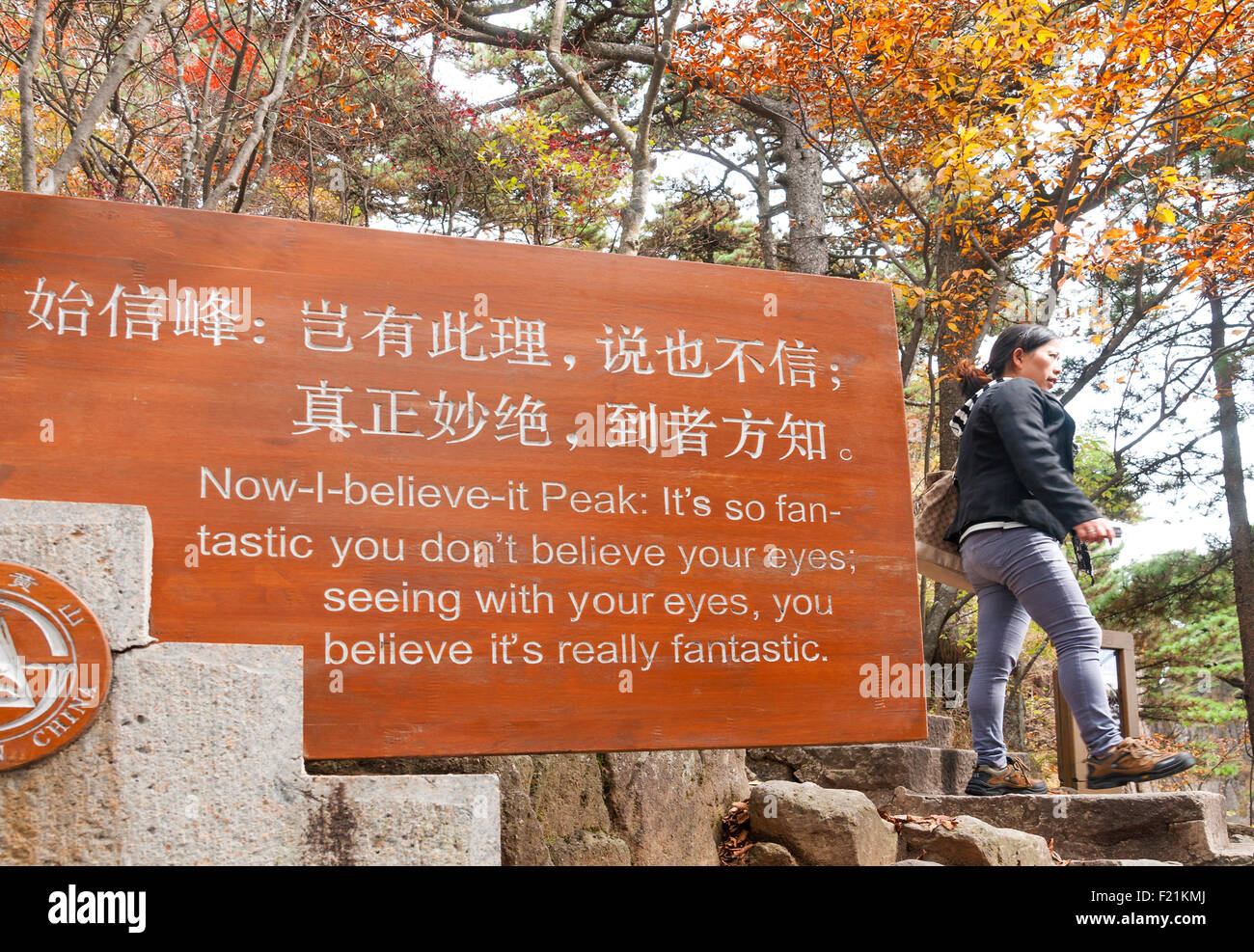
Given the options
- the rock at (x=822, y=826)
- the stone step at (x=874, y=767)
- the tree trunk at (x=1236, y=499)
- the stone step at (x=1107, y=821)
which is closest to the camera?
the rock at (x=822, y=826)

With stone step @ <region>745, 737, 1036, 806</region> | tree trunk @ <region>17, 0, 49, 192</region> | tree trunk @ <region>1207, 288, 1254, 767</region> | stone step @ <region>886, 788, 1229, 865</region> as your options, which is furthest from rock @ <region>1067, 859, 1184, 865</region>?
tree trunk @ <region>1207, 288, 1254, 767</region>

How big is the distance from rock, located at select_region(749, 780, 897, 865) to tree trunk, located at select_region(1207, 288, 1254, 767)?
8996 mm

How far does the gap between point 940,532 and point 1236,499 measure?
935 cm

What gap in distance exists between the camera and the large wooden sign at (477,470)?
2.52 m

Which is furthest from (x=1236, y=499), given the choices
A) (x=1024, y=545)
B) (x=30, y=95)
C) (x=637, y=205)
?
(x=30, y=95)

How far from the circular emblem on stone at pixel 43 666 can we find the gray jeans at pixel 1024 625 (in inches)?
113

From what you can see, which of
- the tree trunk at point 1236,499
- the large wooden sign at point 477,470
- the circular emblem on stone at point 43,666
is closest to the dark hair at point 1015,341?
the large wooden sign at point 477,470

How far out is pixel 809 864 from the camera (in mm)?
3525

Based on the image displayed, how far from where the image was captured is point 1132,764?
3.19m

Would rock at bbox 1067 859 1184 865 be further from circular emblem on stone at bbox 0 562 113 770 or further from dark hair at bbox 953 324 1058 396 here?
circular emblem on stone at bbox 0 562 113 770

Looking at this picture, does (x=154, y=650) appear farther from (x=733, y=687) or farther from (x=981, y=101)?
(x=981, y=101)

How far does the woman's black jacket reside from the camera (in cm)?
355

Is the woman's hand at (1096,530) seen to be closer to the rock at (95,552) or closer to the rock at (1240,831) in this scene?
the rock at (95,552)

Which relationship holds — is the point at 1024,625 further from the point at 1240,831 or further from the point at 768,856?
the point at 1240,831
